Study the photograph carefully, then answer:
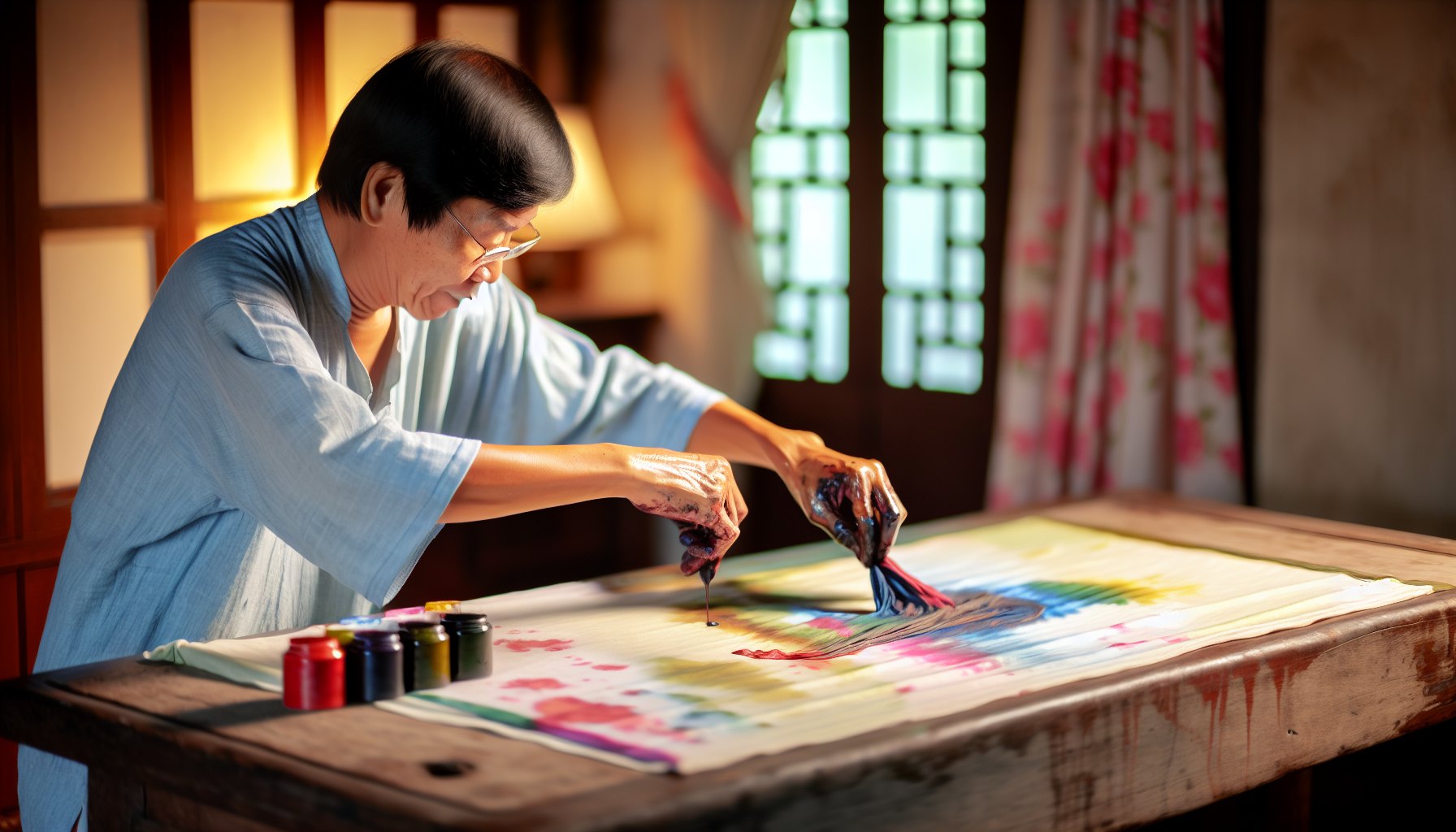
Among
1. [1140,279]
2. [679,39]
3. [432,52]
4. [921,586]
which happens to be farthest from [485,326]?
[679,39]

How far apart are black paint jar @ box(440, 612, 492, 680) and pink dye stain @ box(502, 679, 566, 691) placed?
1.7 inches

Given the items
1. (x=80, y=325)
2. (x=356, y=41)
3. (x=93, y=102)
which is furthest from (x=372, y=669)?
(x=356, y=41)

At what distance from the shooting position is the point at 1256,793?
2.60m

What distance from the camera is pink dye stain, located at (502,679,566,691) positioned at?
174cm

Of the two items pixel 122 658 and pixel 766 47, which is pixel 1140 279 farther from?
pixel 122 658

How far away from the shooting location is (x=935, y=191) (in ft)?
14.0

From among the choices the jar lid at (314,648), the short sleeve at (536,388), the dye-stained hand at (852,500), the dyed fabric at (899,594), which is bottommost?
the dyed fabric at (899,594)

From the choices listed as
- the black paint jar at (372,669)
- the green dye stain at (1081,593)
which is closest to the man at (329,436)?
the black paint jar at (372,669)

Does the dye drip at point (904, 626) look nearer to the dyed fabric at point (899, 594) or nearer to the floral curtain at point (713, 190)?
the dyed fabric at point (899, 594)

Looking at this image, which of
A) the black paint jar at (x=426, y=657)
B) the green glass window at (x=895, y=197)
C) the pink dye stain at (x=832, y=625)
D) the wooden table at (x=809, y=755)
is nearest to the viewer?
the wooden table at (x=809, y=755)

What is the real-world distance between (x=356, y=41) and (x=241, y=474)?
8.62 ft

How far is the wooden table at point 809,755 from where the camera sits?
140 cm

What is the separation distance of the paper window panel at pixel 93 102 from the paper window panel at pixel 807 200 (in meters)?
1.83

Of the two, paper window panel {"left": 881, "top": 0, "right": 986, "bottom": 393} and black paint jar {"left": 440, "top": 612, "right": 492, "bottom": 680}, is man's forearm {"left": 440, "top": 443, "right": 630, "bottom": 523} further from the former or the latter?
paper window panel {"left": 881, "top": 0, "right": 986, "bottom": 393}
